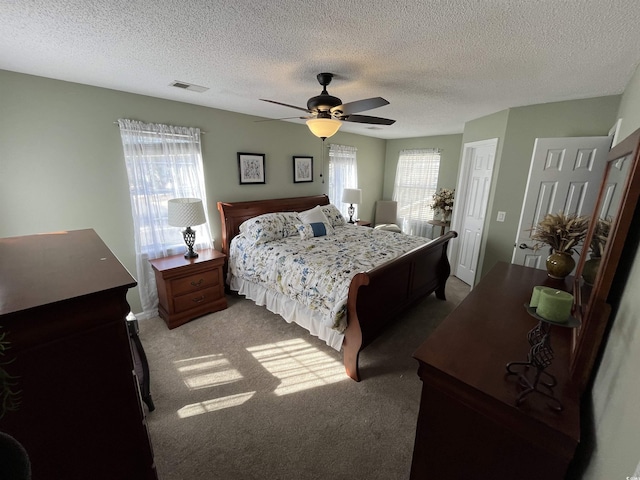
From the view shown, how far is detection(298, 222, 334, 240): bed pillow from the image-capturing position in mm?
3527

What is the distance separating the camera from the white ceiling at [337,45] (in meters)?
1.25

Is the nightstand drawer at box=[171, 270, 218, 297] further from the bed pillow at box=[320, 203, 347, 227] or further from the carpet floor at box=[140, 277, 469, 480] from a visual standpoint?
the bed pillow at box=[320, 203, 347, 227]

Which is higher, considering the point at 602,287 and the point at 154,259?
the point at 602,287

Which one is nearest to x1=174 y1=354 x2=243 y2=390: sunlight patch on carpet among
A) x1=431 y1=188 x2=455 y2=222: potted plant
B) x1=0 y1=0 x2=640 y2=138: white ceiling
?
x1=0 y1=0 x2=640 y2=138: white ceiling

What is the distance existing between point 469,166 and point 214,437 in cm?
431

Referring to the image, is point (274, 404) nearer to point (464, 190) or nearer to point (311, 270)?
point (311, 270)

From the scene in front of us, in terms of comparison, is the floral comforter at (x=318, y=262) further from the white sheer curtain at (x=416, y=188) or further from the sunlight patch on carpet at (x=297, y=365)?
the white sheer curtain at (x=416, y=188)

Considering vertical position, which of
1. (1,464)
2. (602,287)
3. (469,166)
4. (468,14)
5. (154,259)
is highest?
(468,14)

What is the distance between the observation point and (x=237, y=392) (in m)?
2.04

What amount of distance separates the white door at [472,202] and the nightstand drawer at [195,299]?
348 cm

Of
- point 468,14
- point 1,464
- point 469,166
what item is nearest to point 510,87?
point 468,14

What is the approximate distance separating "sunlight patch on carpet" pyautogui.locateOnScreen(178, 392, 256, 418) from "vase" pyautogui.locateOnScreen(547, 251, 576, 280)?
7.66 feet

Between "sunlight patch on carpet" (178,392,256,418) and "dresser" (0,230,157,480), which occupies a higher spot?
"dresser" (0,230,157,480)

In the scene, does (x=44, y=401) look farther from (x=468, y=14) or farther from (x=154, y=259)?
(x=154, y=259)
